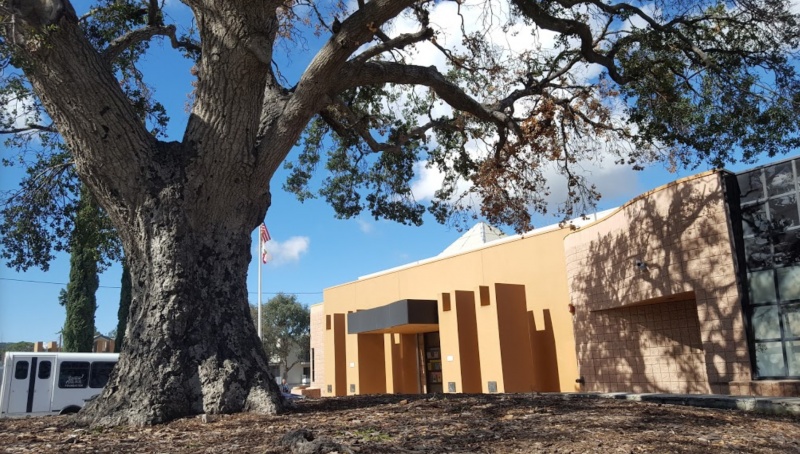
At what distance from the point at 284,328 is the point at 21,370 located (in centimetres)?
3998

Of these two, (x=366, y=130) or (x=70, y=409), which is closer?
(x=366, y=130)

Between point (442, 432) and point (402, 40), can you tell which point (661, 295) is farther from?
point (442, 432)

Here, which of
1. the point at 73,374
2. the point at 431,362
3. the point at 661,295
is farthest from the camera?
the point at 431,362

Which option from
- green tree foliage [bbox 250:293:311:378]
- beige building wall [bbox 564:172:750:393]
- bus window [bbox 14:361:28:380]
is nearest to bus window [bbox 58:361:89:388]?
bus window [bbox 14:361:28:380]

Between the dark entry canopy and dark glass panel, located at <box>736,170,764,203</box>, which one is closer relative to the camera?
dark glass panel, located at <box>736,170,764,203</box>

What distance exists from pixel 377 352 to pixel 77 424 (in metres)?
19.9

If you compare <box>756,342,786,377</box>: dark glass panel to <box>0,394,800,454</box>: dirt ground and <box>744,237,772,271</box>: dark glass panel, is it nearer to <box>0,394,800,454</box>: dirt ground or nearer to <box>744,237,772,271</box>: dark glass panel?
<box>744,237,772,271</box>: dark glass panel

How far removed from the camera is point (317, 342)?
35.2 meters

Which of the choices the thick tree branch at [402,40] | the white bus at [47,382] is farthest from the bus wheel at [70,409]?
the thick tree branch at [402,40]

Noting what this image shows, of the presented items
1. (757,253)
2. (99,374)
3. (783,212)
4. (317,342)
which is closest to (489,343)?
(757,253)

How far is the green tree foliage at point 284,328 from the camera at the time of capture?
5900cm

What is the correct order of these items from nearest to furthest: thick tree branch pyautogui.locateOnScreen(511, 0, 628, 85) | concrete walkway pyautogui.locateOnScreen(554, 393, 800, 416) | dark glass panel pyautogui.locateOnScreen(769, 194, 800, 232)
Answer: concrete walkway pyautogui.locateOnScreen(554, 393, 800, 416)
thick tree branch pyautogui.locateOnScreen(511, 0, 628, 85)
dark glass panel pyautogui.locateOnScreen(769, 194, 800, 232)

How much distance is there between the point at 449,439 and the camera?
18.5 feet

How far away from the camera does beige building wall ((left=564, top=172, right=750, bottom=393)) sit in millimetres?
14797
